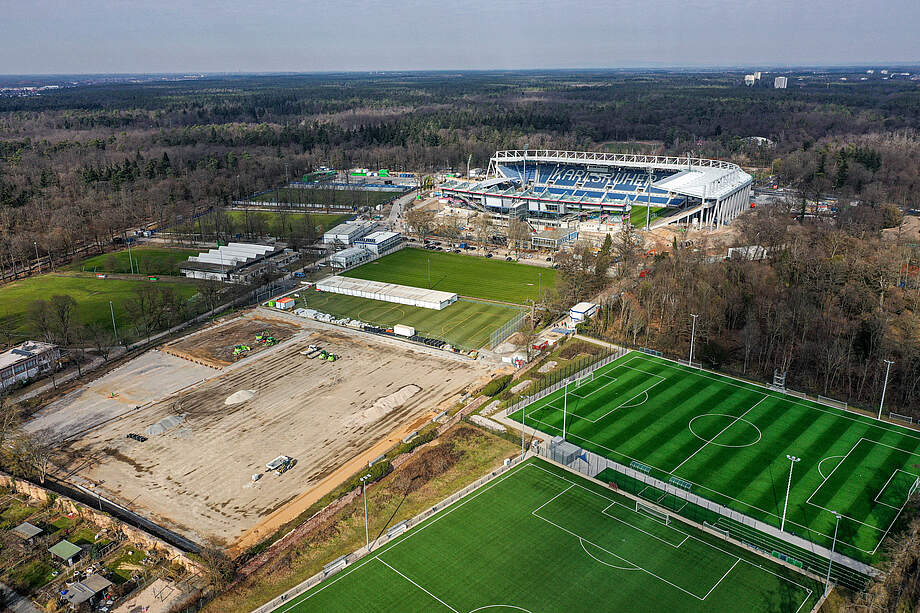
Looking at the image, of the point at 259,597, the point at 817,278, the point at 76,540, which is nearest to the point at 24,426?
the point at 76,540

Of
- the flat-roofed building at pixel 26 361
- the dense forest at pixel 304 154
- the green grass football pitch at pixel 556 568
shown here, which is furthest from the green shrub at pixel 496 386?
the dense forest at pixel 304 154

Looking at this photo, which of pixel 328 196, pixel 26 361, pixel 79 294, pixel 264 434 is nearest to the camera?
pixel 264 434

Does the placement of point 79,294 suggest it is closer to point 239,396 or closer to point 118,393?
point 118,393

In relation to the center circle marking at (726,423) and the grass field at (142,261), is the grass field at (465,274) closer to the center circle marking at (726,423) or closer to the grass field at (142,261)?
the grass field at (142,261)

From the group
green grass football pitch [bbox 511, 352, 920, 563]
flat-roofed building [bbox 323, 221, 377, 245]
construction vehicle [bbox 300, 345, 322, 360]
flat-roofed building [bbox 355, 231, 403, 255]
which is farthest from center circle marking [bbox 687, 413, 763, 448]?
flat-roofed building [bbox 323, 221, 377, 245]

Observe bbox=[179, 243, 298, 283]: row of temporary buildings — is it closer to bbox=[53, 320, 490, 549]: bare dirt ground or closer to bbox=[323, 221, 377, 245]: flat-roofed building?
bbox=[323, 221, 377, 245]: flat-roofed building

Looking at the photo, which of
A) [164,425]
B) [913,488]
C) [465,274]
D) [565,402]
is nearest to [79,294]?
[164,425]
